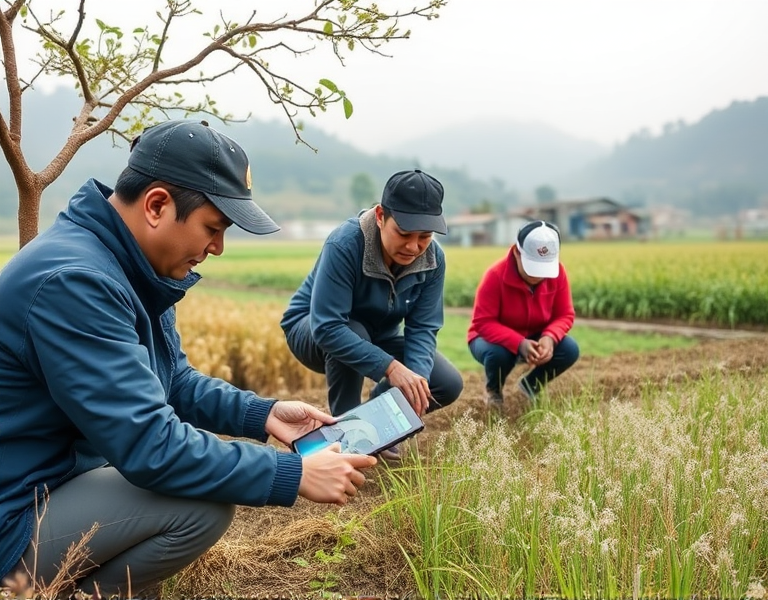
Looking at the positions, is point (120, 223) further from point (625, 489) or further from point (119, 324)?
point (625, 489)

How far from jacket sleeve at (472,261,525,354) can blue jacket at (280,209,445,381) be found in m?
0.84

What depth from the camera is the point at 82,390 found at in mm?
1863

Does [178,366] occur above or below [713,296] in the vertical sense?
above

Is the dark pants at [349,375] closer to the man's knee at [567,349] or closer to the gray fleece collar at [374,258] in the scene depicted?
the gray fleece collar at [374,258]

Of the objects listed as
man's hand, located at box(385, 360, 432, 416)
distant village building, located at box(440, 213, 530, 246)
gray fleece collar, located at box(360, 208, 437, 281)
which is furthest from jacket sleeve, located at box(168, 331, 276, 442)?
distant village building, located at box(440, 213, 530, 246)

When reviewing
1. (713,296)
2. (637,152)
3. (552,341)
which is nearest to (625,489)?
(552,341)

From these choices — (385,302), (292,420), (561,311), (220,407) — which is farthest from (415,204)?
(561,311)

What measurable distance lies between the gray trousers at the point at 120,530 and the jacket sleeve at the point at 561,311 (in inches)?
124

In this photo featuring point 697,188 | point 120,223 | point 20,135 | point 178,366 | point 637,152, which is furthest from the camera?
point 637,152

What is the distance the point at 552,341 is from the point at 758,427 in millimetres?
1560

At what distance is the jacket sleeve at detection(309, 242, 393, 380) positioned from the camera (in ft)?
12.2

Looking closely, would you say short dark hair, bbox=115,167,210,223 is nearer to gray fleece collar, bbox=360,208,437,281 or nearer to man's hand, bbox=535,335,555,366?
gray fleece collar, bbox=360,208,437,281

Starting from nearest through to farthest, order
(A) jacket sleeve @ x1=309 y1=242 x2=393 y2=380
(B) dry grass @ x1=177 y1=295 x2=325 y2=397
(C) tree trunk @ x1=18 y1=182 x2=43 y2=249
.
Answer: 1. (C) tree trunk @ x1=18 y1=182 x2=43 y2=249
2. (A) jacket sleeve @ x1=309 y1=242 x2=393 y2=380
3. (B) dry grass @ x1=177 y1=295 x2=325 y2=397

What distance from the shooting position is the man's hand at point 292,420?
8.59 ft
